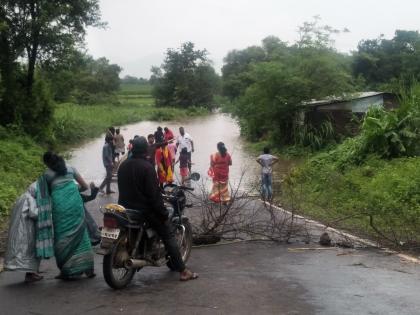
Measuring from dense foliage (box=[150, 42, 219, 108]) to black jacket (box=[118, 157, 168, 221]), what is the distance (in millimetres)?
86366

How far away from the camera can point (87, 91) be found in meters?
92.4

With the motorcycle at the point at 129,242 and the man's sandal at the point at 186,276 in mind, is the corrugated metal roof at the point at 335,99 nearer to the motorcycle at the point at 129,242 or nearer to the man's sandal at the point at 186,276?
the motorcycle at the point at 129,242

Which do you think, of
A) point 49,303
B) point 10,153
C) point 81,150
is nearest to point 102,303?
point 49,303

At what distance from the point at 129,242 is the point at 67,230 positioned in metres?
0.76

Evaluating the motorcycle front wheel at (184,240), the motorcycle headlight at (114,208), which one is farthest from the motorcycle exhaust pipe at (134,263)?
the motorcycle front wheel at (184,240)

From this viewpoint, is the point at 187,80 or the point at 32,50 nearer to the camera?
the point at 32,50

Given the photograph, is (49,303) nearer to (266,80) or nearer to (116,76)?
(266,80)

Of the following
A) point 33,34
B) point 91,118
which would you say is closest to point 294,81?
point 33,34

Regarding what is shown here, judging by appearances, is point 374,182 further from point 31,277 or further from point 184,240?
point 31,277

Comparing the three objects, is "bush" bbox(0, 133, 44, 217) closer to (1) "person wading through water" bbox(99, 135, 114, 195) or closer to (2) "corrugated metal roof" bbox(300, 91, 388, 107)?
(1) "person wading through water" bbox(99, 135, 114, 195)

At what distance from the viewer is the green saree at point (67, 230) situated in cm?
654

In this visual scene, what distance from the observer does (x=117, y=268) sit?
623 cm

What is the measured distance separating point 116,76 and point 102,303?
3950 inches

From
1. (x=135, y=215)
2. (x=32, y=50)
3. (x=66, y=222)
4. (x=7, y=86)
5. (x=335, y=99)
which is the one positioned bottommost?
(x=66, y=222)
